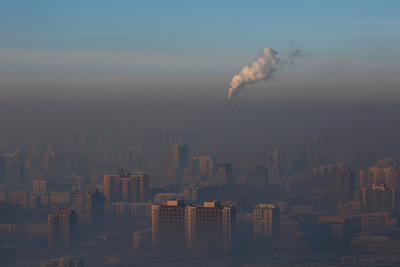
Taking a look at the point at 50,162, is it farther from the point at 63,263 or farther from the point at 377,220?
the point at 63,263

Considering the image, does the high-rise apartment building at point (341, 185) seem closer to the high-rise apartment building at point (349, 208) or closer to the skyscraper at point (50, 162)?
the high-rise apartment building at point (349, 208)

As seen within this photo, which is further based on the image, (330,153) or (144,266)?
(330,153)

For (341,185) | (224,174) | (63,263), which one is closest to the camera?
(63,263)

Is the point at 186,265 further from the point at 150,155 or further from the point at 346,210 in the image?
the point at 150,155

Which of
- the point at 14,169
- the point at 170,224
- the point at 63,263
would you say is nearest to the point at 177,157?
the point at 14,169

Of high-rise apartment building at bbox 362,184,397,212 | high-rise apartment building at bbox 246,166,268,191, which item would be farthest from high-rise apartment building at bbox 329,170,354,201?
high-rise apartment building at bbox 246,166,268,191

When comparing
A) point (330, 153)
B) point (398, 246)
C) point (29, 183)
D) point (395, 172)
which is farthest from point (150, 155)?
point (398, 246)
